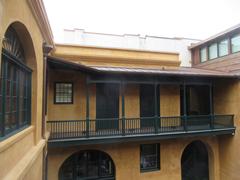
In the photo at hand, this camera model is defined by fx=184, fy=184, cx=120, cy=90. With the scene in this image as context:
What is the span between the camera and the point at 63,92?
9617 millimetres

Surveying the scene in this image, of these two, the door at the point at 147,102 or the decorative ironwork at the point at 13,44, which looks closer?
the decorative ironwork at the point at 13,44

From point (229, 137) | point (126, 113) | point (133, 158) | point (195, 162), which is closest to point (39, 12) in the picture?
point (126, 113)

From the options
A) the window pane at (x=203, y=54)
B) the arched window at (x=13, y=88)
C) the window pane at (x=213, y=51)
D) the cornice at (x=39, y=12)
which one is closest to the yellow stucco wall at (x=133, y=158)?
the arched window at (x=13, y=88)

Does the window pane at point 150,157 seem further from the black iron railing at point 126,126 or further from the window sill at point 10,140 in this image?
the window sill at point 10,140

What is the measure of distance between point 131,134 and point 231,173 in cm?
703

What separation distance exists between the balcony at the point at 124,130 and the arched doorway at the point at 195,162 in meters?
2.25

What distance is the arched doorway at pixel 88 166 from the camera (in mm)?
9481

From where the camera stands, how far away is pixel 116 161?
993cm

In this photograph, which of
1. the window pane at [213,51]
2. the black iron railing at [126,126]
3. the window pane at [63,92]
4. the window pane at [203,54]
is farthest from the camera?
the window pane at [203,54]

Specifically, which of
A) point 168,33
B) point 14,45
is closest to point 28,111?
point 14,45

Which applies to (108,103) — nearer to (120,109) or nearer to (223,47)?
(120,109)

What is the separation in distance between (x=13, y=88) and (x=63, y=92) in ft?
17.8

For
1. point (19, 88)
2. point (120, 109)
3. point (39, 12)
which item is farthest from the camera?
point (120, 109)

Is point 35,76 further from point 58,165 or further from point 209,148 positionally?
point 209,148
